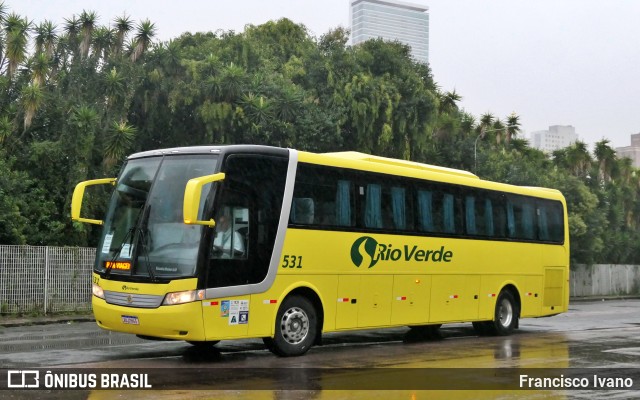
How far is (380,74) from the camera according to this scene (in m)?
40.8

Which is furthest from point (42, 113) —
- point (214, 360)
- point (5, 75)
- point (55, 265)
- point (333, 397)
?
point (333, 397)

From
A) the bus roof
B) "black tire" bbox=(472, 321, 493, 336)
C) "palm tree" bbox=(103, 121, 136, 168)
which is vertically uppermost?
"palm tree" bbox=(103, 121, 136, 168)

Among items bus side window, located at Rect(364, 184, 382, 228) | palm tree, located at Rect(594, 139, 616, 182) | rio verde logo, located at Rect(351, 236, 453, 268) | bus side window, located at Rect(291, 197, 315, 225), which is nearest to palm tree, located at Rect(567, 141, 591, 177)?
palm tree, located at Rect(594, 139, 616, 182)

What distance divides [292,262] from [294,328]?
108cm

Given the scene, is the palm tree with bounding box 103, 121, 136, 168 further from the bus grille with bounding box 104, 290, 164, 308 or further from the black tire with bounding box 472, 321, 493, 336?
the bus grille with bounding box 104, 290, 164, 308

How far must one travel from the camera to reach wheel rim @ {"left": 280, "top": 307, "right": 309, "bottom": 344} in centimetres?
1365

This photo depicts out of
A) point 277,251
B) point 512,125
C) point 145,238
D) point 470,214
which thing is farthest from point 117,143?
point 512,125

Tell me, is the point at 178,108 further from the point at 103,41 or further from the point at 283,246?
the point at 283,246

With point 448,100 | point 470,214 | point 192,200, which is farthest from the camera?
point 448,100

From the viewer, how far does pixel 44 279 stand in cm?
2434

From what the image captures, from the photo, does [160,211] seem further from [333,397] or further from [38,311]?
[38,311]

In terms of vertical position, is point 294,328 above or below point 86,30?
below

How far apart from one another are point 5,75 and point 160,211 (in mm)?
22391

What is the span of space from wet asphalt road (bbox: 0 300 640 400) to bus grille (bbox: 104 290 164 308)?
2.77ft
